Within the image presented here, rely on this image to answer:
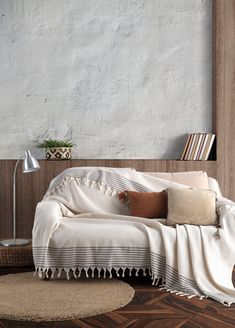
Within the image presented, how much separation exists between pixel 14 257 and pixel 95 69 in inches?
85.4

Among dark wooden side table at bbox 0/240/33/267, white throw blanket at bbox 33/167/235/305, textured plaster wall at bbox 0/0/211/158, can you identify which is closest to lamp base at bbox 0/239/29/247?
dark wooden side table at bbox 0/240/33/267

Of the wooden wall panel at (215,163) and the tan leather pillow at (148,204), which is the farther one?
the wooden wall panel at (215,163)

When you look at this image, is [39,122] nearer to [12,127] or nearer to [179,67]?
[12,127]

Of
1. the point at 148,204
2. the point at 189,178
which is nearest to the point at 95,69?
the point at 189,178

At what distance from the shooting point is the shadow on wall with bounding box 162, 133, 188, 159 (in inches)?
186

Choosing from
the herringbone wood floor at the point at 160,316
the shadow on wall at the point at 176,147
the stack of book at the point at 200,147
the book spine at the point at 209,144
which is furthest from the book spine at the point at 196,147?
the herringbone wood floor at the point at 160,316

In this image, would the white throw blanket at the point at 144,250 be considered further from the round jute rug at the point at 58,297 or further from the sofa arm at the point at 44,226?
the round jute rug at the point at 58,297

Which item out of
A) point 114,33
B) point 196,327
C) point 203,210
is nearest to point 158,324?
point 196,327

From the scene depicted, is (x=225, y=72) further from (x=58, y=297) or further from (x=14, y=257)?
(x=58, y=297)

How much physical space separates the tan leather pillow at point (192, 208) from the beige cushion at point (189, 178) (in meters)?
0.42

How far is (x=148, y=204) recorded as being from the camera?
3.68m

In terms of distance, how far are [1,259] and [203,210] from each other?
1687mm

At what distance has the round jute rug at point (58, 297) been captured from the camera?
2.51 metres

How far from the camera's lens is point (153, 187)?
155 inches
